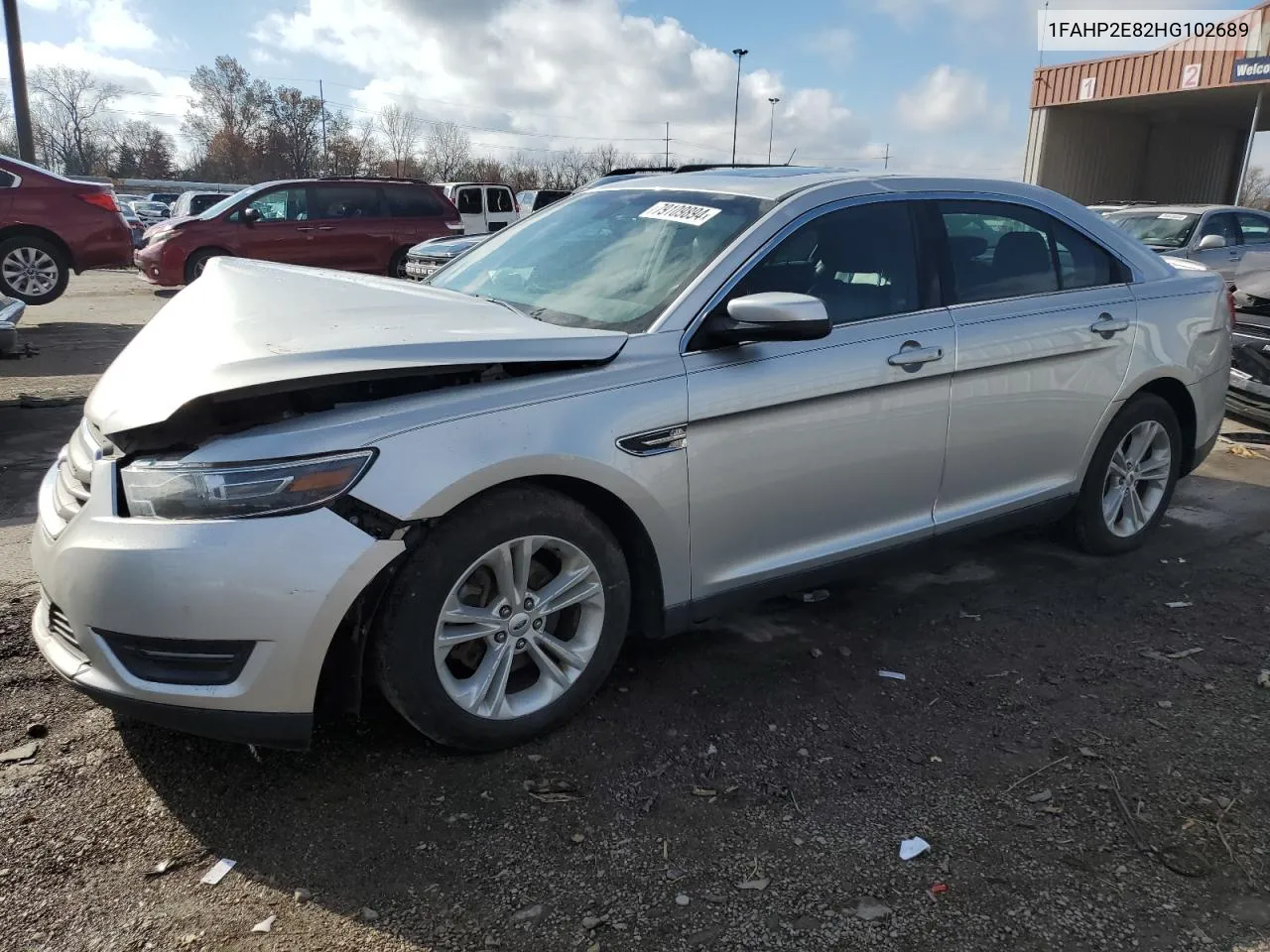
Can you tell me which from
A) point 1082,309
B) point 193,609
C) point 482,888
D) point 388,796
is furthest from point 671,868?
point 1082,309

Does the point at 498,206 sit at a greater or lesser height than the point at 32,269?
greater

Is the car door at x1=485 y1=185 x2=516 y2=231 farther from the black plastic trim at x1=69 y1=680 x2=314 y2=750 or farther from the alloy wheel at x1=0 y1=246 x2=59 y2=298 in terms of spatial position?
the black plastic trim at x1=69 y1=680 x2=314 y2=750

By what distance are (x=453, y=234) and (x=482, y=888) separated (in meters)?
14.2

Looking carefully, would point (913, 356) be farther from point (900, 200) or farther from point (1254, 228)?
point (1254, 228)

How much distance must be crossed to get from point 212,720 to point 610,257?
2037mm

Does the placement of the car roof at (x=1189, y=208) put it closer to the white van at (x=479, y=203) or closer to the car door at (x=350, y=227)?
the car door at (x=350, y=227)

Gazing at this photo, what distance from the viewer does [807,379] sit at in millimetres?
3135

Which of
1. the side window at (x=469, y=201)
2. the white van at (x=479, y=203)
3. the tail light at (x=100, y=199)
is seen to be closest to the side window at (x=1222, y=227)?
the tail light at (x=100, y=199)

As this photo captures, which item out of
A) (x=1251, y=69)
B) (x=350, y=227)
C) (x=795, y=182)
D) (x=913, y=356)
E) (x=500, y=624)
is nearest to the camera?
(x=500, y=624)

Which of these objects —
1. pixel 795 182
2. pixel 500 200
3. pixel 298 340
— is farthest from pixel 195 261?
pixel 298 340

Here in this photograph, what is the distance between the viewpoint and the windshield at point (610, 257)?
3164mm

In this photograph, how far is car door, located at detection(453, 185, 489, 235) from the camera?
21.0 meters

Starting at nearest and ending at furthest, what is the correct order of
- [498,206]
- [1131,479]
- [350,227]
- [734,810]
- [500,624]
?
1. [734,810]
2. [500,624]
3. [1131,479]
4. [350,227]
5. [498,206]

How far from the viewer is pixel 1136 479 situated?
4492 mm
